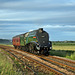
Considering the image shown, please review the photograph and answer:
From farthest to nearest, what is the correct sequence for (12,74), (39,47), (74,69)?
(39,47) → (74,69) → (12,74)

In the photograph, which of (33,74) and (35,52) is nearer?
(33,74)

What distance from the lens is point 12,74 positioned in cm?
839

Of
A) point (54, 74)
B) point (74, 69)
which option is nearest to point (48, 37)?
point (74, 69)

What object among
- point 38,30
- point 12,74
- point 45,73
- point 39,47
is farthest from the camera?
point 38,30

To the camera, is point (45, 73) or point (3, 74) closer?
point (3, 74)

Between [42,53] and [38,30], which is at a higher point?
[38,30]

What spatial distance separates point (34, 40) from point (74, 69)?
31.8 ft

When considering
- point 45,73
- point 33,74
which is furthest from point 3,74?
point 45,73

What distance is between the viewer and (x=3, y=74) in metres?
8.41

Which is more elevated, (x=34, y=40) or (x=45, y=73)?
(x=34, y=40)

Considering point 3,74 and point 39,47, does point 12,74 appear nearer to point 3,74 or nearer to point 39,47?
point 3,74

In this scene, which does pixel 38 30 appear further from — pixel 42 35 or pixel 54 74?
pixel 54 74

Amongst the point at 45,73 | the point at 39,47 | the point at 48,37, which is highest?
the point at 48,37

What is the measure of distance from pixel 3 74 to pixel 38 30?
444 inches
